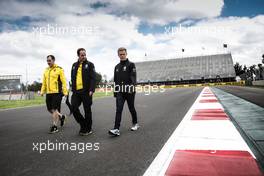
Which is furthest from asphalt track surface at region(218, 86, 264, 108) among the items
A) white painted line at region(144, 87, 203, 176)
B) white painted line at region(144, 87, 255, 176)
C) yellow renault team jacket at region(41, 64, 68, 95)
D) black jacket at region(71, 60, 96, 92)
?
yellow renault team jacket at region(41, 64, 68, 95)

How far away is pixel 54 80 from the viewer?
6355 millimetres

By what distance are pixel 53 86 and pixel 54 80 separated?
0.49 feet

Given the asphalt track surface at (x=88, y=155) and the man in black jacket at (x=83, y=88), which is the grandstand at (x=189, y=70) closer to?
→ the man in black jacket at (x=83, y=88)

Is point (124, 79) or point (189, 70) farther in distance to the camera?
point (189, 70)

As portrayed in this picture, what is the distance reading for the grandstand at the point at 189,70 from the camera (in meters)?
78.9

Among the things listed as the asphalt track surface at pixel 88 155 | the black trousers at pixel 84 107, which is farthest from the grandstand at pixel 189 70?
the asphalt track surface at pixel 88 155

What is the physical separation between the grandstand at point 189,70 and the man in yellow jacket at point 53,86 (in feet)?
247

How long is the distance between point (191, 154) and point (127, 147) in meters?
1.12

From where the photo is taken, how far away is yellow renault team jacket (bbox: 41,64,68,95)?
6.32 m

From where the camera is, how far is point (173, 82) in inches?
3253

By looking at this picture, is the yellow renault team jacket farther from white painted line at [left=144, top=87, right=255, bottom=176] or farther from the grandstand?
the grandstand

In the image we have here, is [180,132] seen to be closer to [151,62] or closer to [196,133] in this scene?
[196,133]

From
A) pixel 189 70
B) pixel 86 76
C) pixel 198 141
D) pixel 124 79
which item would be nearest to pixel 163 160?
pixel 198 141

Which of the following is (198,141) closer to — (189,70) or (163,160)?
(163,160)
